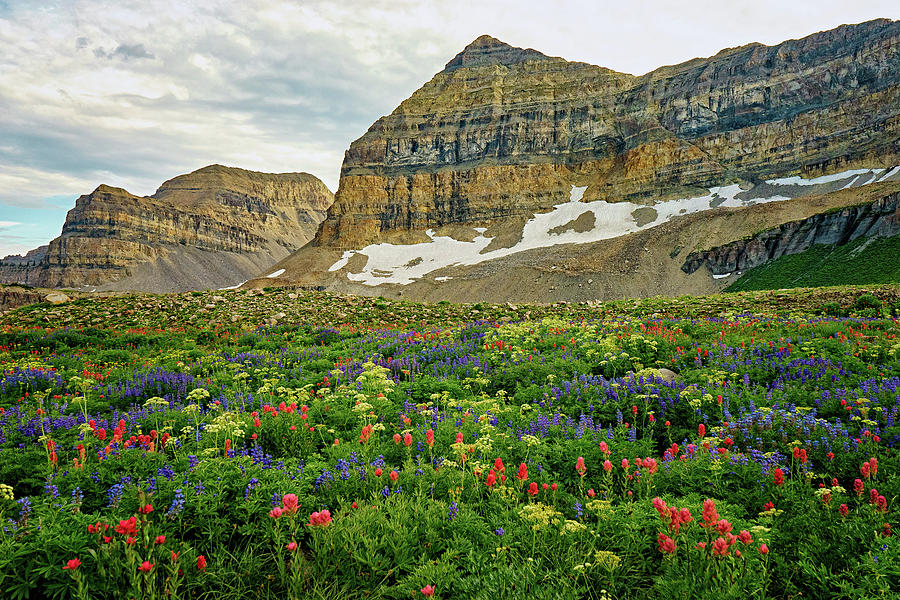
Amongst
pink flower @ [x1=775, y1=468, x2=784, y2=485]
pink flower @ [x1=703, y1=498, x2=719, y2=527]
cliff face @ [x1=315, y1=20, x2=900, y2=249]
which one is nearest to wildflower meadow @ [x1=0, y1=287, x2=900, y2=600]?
pink flower @ [x1=703, y1=498, x2=719, y2=527]

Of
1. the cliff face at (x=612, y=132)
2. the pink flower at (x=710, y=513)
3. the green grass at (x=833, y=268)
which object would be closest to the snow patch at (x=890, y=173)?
the cliff face at (x=612, y=132)

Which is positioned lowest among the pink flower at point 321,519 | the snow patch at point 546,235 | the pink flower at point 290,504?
the pink flower at point 321,519

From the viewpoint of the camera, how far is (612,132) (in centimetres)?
13488

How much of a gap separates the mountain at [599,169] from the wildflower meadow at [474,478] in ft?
211

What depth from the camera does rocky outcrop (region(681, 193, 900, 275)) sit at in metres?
48.6

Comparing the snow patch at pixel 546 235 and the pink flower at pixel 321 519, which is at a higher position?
the snow patch at pixel 546 235

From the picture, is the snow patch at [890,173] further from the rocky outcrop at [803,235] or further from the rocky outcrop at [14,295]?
the rocky outcrop at [14,295]

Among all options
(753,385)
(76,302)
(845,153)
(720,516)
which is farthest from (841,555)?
(845,153)

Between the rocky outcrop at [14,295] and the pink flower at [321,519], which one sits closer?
the pink flower at [321,519]

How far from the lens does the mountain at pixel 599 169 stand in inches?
3179

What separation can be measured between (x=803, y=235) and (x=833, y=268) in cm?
1724

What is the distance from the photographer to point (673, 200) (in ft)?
361

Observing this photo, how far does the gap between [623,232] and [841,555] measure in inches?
4146

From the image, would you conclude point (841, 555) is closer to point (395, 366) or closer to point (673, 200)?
point (395, 366)
